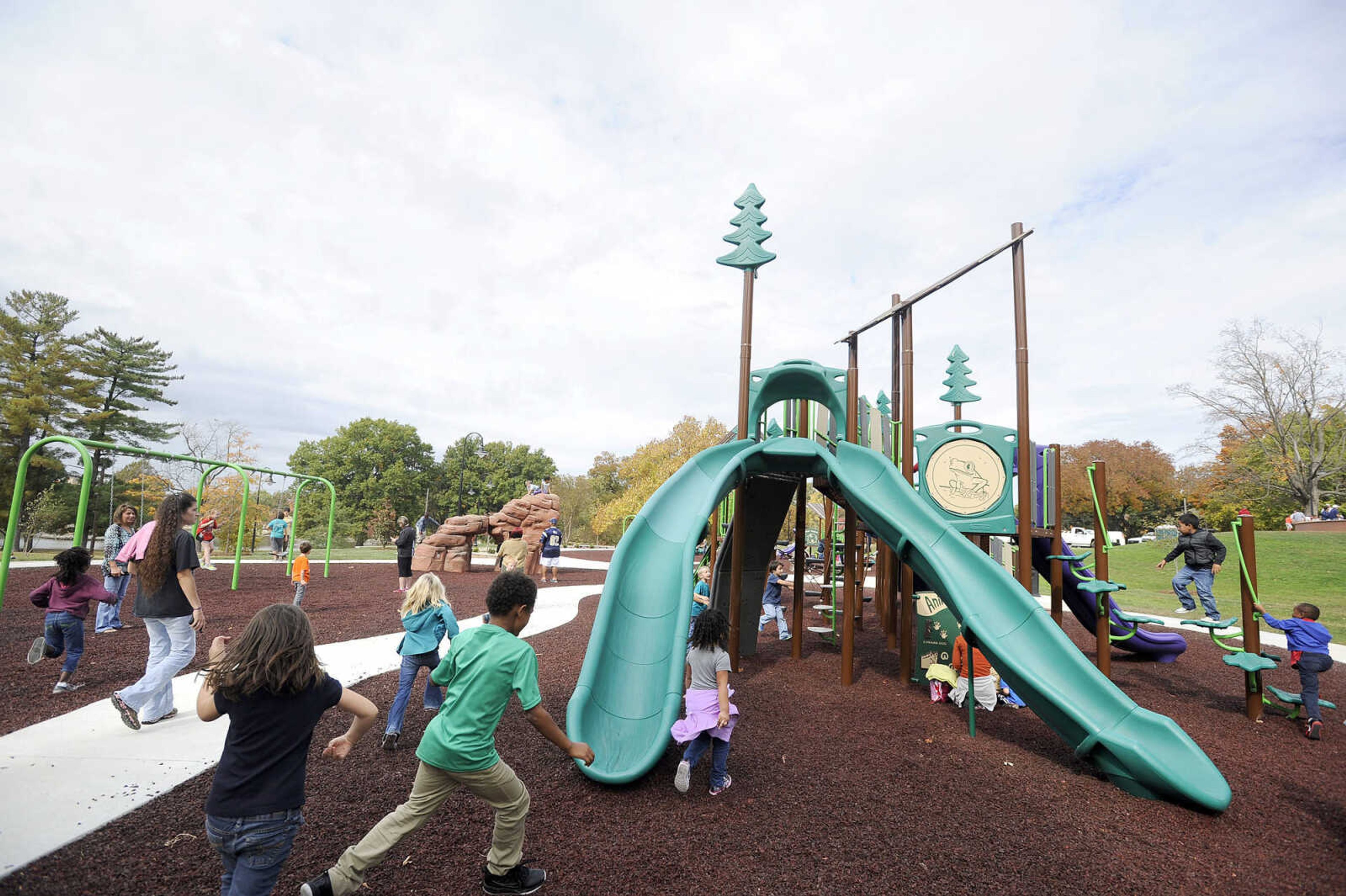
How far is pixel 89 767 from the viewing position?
4.27 m

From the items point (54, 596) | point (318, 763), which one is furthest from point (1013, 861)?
point (54, 596)

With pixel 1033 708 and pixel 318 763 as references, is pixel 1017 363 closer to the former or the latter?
pixel 1033 708

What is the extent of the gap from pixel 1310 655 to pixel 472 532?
19001mm

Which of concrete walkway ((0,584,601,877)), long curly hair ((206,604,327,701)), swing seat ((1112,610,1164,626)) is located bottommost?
concrete walkway ((0,584,601,877))

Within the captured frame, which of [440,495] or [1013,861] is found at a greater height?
[440,495]

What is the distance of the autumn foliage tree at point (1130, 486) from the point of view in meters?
45.0

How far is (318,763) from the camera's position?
4590mm

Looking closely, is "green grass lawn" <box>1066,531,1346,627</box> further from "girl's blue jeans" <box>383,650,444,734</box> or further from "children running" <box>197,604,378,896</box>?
"children running" <box>197,604,378,896</box>

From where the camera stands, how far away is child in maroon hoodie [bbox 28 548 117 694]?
19.2 ft

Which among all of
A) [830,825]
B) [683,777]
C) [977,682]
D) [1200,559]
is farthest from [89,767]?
[1200,559]

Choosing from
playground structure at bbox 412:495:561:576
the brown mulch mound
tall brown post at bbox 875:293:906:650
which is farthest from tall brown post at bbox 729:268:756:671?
playground structure at bbox 412:495:561:576

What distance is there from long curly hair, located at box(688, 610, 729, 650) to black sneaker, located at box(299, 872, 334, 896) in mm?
2462

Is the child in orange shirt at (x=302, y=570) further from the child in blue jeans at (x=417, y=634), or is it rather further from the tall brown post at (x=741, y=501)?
the tall brown post at (x=741, y=501)

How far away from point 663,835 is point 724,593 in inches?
193
